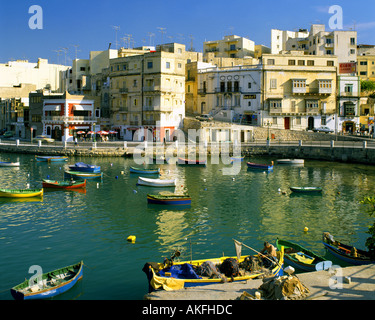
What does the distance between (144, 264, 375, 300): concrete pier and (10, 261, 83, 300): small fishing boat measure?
4595 mm

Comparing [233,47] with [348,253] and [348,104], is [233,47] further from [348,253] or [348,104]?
[348,253]

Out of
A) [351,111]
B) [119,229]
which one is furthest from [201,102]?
[119,229]

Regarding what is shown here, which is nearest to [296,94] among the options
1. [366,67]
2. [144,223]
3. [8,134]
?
[366,67]

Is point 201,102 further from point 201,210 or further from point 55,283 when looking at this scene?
point 55,283

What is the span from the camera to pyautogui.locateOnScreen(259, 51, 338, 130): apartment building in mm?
70375

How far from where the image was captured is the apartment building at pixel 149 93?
2677 inches

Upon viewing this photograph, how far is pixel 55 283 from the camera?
1694 centimetres

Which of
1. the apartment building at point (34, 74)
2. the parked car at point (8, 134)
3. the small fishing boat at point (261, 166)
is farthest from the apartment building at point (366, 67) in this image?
the parked car at point (8, 134)

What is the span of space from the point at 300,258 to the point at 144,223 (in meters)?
11.2

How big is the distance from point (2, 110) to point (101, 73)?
26719mm

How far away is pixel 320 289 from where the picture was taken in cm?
1375

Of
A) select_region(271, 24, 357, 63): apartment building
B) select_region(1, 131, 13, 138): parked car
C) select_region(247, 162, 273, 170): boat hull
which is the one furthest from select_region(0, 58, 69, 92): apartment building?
select_region(247, 162, 273, 170): boat hull

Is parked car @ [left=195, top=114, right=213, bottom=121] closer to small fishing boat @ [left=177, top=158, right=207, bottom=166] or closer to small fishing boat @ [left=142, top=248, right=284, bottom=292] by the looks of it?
small fishing boat @ [left=177, top=158, right=207, bottom=166]

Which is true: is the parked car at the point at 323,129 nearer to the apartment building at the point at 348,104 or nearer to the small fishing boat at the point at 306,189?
the apartment building at the point at 348,104
